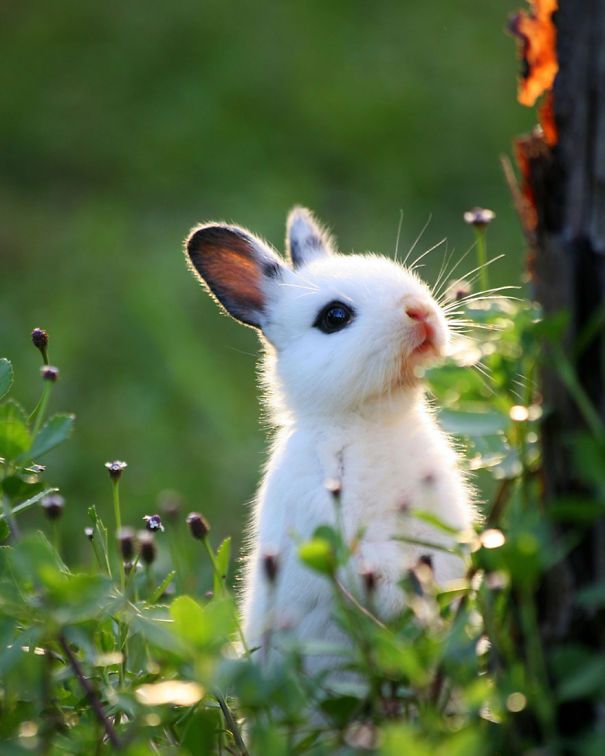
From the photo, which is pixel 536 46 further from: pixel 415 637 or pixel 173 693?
pixel 173 693

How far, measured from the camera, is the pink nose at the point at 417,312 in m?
3.26

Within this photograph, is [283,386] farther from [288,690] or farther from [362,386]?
[288,690]

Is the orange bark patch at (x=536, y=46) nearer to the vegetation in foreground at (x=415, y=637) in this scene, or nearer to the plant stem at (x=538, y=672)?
the vegetation in foreground at (x=415, y=637)

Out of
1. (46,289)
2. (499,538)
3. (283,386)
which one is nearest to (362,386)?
(283,386)

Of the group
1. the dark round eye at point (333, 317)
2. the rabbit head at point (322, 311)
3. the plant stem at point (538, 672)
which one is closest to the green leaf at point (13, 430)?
the plant stem at point (538, 672)

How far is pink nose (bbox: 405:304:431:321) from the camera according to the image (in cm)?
326

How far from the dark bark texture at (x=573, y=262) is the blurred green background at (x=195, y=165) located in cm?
416

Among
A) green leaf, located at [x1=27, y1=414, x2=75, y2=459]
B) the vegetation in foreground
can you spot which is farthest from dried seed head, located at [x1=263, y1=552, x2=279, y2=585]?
green leaf, located at [x1=27, y1=414, x2=75, y2=459]

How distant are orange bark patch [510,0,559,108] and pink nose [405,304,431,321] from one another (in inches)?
48.9

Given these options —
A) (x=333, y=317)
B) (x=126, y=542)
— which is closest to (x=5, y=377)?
(x=126, y=542)

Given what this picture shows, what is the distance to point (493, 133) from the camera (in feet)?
29.3

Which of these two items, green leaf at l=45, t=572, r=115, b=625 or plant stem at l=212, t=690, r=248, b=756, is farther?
plant stem at l=212, t=690, r=248, b=756

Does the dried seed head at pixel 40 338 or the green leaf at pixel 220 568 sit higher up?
the dried seed head at pixel 40 338

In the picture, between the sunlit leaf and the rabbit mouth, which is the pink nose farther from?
the sunlit leaf
